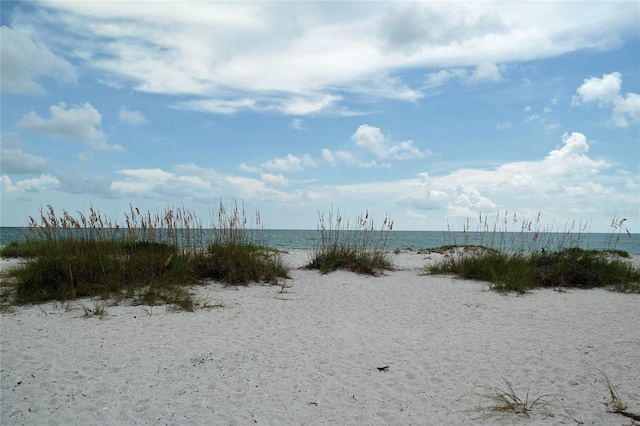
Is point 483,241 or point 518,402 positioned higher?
point 483,241

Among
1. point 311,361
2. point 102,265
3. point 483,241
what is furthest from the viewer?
point 483,241

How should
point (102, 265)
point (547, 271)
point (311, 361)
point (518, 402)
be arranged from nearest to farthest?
point (518, 402) < point (311, 361) < point (102, 265) < point (547, 271)

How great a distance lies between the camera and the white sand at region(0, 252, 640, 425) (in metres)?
3.26

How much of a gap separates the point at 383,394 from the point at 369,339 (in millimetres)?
1405

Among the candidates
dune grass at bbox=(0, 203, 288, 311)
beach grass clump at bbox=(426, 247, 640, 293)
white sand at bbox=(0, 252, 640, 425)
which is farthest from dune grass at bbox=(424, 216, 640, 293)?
dune grass at bbox=(0, 203, 288, 311)

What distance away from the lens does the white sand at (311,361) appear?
326 centimetres

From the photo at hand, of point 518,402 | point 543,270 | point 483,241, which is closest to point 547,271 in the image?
point 543,270

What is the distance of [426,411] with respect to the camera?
3260 mm

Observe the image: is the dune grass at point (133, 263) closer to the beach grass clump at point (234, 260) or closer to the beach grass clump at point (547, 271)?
the beach grass clump at point (234, 260)

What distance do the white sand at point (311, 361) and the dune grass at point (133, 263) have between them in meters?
0.48

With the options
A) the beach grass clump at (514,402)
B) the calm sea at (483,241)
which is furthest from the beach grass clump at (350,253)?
the beach grass clump at (514,402)

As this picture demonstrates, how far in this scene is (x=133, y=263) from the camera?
692 cm

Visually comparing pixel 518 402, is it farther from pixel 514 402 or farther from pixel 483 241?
pixel 483 241

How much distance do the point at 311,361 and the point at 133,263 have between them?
12.8 ft
